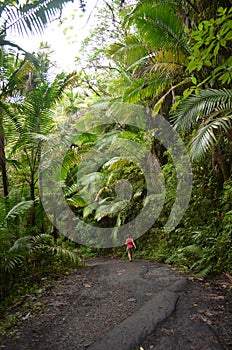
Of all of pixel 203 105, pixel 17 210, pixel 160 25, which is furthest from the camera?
pixel 160 25

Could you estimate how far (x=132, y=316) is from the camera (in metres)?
3.39

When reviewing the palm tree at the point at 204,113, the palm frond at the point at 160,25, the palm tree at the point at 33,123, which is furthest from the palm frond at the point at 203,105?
the palm tree at the point at 33,123

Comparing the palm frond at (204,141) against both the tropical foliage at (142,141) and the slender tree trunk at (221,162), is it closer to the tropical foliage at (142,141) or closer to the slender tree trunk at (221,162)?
the tropical foliage at (142,141)

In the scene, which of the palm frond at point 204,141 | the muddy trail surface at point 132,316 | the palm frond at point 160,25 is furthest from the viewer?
the palm frond at point 160,25

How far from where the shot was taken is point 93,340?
9.76 feet

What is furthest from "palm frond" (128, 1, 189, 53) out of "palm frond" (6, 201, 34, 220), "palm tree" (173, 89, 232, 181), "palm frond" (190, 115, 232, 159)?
"palm frond" (6, 201, 34, 220)

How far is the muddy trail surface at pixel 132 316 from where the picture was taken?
291 cm

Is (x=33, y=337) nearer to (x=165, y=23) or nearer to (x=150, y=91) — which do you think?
(x=150, y=91)

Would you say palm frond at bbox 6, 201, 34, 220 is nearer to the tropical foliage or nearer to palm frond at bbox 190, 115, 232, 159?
the tropical foliage

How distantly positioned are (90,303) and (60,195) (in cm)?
314

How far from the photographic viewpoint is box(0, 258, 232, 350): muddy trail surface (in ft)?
9.55

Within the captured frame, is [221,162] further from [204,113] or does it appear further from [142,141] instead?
[142,141]

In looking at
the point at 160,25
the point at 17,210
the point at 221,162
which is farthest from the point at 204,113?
the point at 17,210

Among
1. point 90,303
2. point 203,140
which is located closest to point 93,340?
point 90,303
